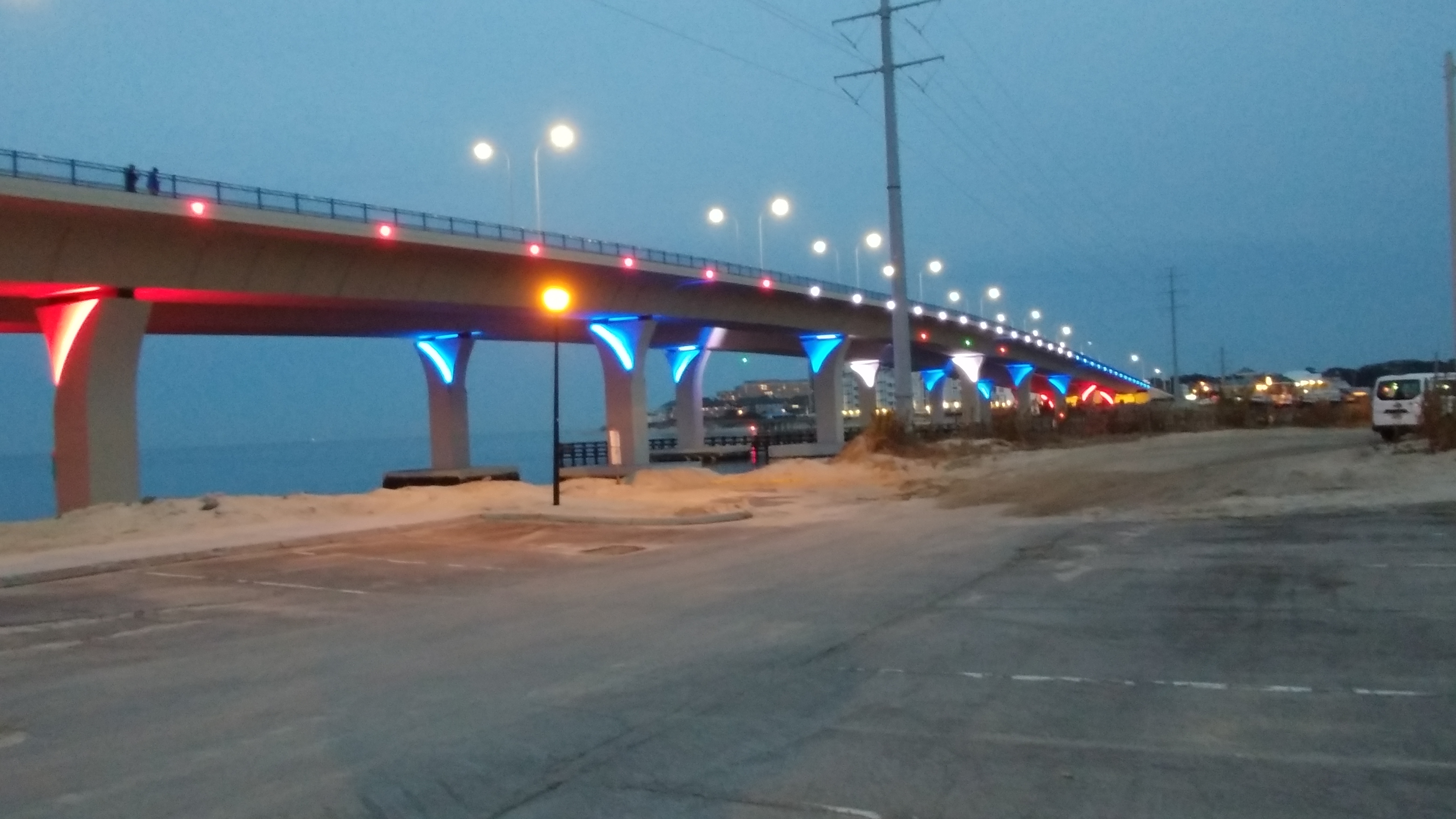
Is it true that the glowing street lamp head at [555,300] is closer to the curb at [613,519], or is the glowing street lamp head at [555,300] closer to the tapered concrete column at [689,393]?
the curb at [613,519]

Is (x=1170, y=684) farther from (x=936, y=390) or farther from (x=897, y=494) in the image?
(x=936, y=390)

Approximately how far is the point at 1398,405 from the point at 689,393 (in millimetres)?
46647

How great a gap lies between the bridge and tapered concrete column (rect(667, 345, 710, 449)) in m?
0.11

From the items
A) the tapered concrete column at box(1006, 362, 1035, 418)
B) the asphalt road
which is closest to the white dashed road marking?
the asphalt road

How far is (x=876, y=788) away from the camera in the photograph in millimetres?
6609

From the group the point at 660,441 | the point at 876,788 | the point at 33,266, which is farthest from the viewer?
the point at 660,441

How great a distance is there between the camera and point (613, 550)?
1880 centimetres

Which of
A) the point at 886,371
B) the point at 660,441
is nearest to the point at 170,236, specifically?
the point at 660,441

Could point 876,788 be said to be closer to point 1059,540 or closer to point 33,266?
point 1059,540

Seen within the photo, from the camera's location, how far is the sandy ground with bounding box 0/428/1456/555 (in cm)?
2194

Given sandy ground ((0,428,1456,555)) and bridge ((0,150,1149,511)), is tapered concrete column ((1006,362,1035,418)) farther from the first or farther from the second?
sandy ground ((0,428,1456,555))

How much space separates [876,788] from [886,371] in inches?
6001

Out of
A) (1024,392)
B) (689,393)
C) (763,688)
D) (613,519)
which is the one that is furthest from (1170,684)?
(1024,392)

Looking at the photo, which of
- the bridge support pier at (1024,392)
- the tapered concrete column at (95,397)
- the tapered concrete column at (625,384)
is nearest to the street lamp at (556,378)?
the tapered concrete column at (95,397)
